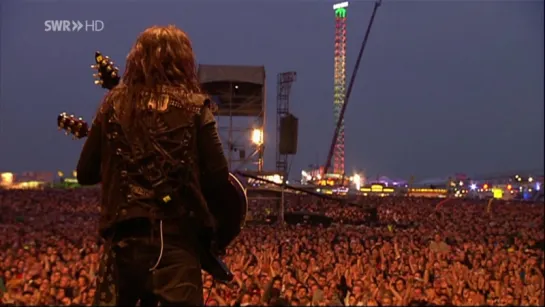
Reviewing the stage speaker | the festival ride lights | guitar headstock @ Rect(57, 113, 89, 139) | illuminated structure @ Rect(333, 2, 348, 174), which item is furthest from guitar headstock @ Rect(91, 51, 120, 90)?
illuminated structure @ Rect(333, 2, 348, 174)

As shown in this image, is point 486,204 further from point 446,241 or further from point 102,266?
point 102,266

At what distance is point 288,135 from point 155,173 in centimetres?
1415

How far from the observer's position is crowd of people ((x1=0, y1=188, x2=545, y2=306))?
279 inches

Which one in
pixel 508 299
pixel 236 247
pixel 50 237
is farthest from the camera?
pixel 50 237

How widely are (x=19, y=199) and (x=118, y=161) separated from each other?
16493 mm

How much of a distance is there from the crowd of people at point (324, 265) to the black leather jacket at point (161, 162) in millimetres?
1810

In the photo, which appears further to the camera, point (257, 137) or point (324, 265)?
point (257, 137)

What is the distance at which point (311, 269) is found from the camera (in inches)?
350

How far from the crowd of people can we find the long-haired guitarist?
176 centimetres

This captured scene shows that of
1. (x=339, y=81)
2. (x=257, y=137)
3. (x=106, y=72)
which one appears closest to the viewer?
(x=106, y=72)

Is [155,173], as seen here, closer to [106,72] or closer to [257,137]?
[106,72]

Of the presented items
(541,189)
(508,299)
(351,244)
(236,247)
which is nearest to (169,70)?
(508,299)

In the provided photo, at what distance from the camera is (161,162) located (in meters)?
2.04

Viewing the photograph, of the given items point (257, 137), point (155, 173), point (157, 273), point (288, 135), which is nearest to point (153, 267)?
point (157, 273)
